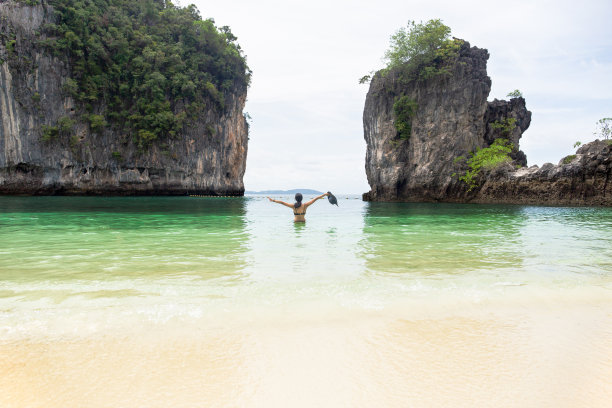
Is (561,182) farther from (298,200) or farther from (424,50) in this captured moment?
(298,200)

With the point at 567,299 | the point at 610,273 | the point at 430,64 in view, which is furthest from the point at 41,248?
the point at 430,64

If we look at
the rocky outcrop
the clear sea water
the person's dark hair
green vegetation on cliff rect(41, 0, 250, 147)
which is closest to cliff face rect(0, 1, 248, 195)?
green vegetation on cliff rect(41, 0, 250, 147)

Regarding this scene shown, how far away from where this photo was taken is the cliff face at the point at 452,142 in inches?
972

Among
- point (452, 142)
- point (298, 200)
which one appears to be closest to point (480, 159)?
point (452, 142)

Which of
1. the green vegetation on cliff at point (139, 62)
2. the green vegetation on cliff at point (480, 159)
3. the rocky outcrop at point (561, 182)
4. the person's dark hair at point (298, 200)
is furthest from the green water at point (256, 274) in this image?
the green vegetation on cliff at point (139, 62)

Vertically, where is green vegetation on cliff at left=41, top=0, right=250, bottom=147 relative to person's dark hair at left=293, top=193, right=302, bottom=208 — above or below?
above

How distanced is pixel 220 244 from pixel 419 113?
2720cm

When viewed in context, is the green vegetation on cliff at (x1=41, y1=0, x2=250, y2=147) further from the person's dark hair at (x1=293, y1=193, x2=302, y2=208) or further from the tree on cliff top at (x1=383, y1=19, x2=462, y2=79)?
the person's dark hair at (x1=293, y1=193, x2=302, y2=208)

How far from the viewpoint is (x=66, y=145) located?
3569 cm

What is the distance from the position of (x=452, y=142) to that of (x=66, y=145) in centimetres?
3783

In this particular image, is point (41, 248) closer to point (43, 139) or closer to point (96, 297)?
point (96, 297)

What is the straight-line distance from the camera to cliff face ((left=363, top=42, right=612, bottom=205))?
24688 millimetres

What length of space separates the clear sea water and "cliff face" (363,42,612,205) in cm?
2302

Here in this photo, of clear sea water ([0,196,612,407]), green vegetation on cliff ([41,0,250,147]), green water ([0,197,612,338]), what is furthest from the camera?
green vegetation on cliff ([41,0,250,147])
